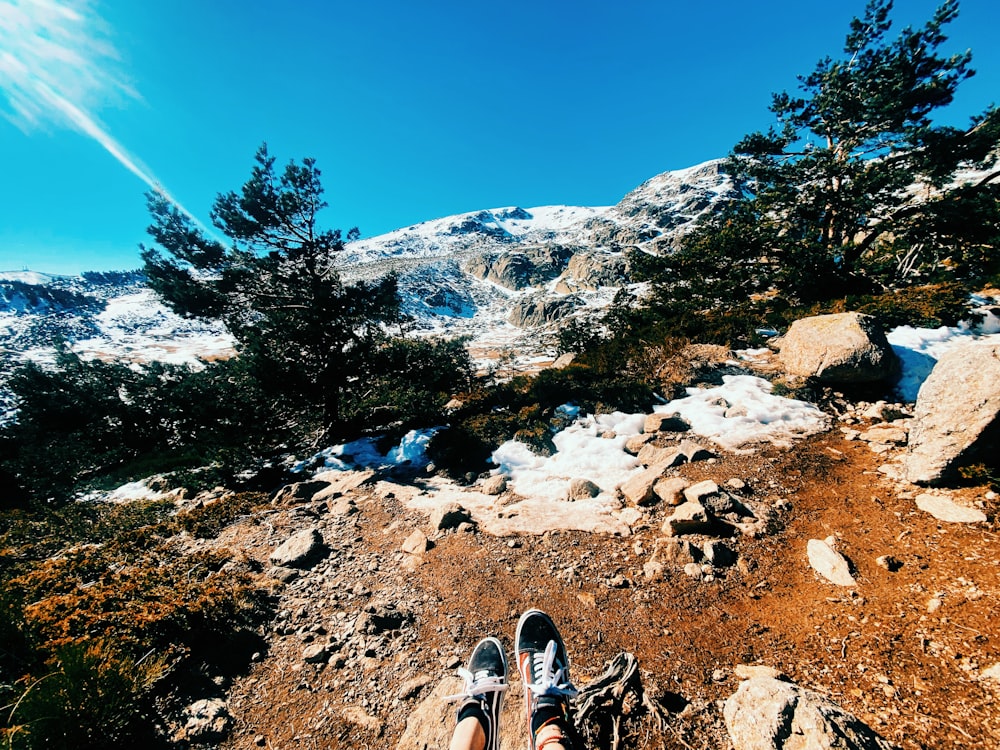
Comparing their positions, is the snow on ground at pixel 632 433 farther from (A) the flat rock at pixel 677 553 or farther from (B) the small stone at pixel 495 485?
(A) the flat rock at pixel 677 553

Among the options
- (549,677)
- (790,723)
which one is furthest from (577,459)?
(790,723)

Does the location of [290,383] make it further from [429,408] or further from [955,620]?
[955,620]

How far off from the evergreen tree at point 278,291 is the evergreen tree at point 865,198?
14.7 m

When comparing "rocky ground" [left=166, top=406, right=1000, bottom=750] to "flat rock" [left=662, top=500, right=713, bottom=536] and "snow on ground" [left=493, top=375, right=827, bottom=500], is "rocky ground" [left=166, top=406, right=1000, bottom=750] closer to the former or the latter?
"flat rock" [left=662, top=500, right=713, bottom=536]

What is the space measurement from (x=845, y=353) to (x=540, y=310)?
10376 centimetres

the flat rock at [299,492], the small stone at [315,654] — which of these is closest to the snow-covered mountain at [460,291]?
the flat rock at [299,492]

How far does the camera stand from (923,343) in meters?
9.48

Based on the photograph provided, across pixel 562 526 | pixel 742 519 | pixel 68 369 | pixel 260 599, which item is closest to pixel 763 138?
pixel 742 519

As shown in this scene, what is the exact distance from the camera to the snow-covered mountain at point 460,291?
83125 millimetres

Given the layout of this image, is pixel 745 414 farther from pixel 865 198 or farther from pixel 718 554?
pixel 865 198

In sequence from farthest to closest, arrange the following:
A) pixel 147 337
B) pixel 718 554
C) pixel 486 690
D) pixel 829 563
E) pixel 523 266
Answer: pixel 523 266
pixel 147 337
pixel 718 554
pixel 829 563
pixel 486 690

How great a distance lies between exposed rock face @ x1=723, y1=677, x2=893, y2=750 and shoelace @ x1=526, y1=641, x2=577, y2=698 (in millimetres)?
1354

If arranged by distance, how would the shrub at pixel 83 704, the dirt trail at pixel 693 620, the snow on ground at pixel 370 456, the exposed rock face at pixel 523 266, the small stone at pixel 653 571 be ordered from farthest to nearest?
the exposed rock face at pixel 523 266 → the snow on ground at pixel 370 456 → the small stone at pixel 653 571 → the dirt trail at pixel 693 620 → the shrub at pixel 83 704

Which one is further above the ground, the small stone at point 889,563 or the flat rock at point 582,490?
the flat rock at point 582,490
